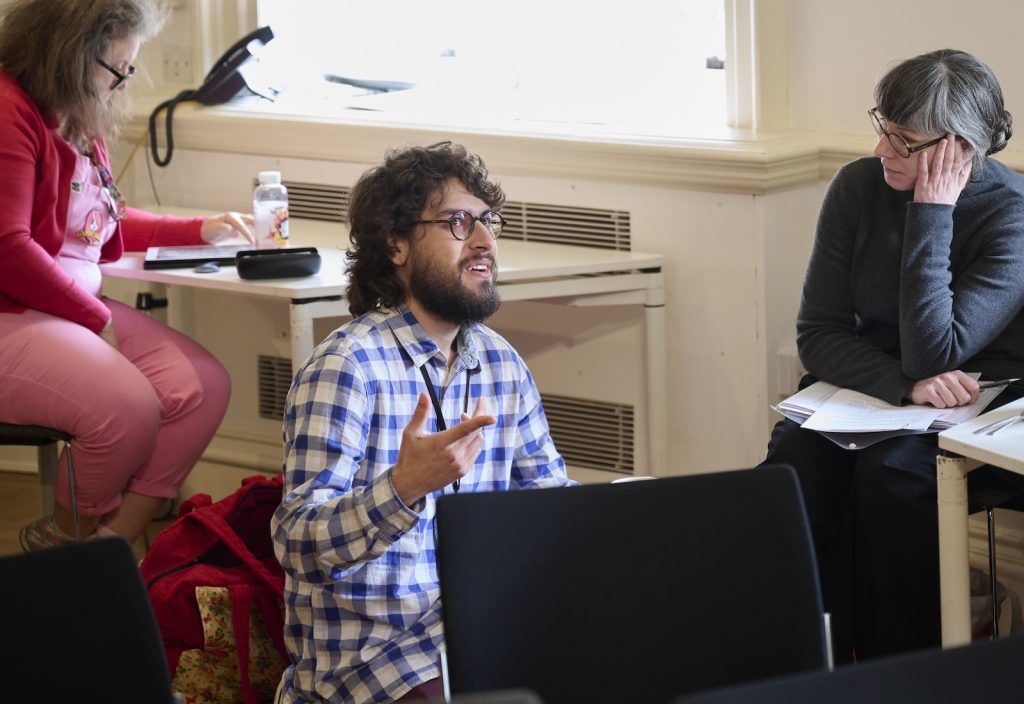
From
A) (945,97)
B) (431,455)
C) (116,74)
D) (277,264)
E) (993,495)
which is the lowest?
(993,495)

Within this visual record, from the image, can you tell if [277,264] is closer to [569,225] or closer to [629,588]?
[569,225]

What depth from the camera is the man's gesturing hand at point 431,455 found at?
1.71 meters

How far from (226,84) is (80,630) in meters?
2.69

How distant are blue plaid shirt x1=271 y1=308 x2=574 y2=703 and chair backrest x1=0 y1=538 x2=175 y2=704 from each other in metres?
0.47

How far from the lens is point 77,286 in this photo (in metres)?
2.91

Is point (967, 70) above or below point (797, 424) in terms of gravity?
above

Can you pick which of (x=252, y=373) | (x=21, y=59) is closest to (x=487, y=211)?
(x=21, y=59)

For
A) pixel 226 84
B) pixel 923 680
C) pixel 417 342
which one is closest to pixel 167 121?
pixel 226 84

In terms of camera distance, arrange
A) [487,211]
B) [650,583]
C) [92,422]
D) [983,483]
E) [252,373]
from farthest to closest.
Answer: [252,373]
[92,422]
[983,483]
[487,211]
[650,583]

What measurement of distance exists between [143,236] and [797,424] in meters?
1.62

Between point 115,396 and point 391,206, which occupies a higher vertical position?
point 391,206

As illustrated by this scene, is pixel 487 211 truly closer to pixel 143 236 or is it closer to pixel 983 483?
pixel 983 483

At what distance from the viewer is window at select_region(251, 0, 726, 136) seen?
11.2 ft

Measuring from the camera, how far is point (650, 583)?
4.91 feet
